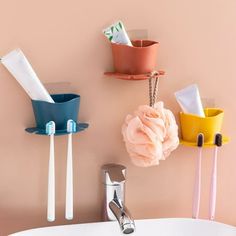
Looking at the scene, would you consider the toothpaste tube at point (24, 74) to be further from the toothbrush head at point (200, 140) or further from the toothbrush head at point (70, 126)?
the toothbrush head at point (200, 140)

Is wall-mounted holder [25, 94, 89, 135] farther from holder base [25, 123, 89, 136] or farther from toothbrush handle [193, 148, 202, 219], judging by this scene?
toothbrush handle [193, 148, 202, 219]

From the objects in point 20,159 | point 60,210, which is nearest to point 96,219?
point 60,210

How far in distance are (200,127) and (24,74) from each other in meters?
0.38

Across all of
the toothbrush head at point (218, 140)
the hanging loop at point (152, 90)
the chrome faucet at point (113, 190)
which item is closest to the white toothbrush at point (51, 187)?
the chrome faucet at point (113, 190)

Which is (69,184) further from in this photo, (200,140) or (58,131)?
(200,140)

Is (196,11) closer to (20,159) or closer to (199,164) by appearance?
(199,164)

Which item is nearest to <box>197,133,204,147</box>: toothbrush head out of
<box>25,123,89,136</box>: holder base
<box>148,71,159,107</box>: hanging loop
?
<box>148,71,159,107</box>: hanging loop

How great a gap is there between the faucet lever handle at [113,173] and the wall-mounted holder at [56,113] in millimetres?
107

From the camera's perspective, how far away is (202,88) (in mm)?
940

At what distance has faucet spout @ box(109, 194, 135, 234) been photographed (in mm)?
759

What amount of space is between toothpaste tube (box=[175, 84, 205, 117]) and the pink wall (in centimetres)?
3

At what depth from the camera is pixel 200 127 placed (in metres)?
0.90

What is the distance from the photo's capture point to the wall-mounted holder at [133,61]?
823 mm

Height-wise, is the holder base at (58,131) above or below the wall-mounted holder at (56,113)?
below
